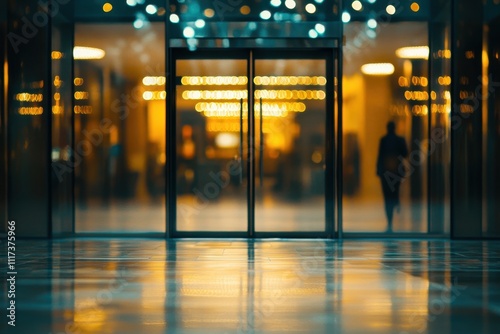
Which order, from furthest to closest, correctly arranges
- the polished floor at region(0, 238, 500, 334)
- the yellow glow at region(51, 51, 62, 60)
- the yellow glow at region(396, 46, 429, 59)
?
1. the yellow glow at region(396, 46, 429, 59)
2. the yellow glow at region(51, 51, 62, 60)
3. the polished floor at region(0, 238, 500, 334)

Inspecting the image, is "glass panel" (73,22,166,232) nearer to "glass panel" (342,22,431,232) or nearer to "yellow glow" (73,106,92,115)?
"yellow glow" (73,106,92,115)

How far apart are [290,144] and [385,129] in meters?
1.56

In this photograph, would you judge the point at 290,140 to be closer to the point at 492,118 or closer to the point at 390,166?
the point at 390,166

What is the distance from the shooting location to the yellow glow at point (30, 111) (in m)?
14.4

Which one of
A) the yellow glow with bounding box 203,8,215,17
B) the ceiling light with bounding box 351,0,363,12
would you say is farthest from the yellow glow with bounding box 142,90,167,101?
the ceiling light with bounding box 351,0,363,12

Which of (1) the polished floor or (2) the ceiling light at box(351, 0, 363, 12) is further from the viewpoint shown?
(2) the ceiling light at box(351, 0, 363, 12)

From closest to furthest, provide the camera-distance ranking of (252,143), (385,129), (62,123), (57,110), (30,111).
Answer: (30,111), (57,110), (62,123), (385,129), (252,143)

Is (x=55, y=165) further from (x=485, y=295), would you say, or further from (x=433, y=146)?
(x=485, y=295)

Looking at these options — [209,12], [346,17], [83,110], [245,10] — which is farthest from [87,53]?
[346,17]

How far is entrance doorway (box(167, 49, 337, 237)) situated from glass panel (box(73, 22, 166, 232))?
0.30 m

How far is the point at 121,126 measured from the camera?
48.6ft

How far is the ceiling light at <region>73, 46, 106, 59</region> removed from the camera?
14820 mm

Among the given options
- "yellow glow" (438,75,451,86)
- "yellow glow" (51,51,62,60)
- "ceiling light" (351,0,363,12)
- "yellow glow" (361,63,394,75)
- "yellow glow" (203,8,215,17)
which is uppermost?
"ceiling light" (351,0,363,12)

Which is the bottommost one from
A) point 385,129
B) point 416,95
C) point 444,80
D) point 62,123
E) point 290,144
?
point 290,144
